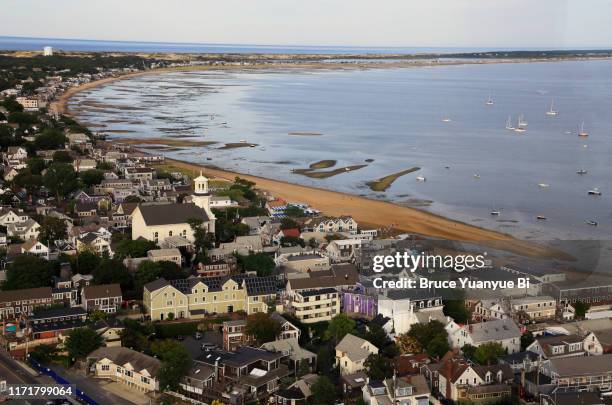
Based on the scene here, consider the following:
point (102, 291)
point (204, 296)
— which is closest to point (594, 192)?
point (204, 296)

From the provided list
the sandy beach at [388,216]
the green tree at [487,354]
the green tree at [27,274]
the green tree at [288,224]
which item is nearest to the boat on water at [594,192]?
the sandy beach at [388,216]

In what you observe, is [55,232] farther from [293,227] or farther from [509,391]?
[509,391]

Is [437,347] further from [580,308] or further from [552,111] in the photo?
[552,111]

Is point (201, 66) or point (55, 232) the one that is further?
point (201, 66)

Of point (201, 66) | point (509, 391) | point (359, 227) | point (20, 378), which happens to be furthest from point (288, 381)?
point (201, 66)

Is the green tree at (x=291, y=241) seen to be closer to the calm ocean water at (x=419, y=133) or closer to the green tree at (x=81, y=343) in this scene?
the calm ocean water at (x=419, y=133)
